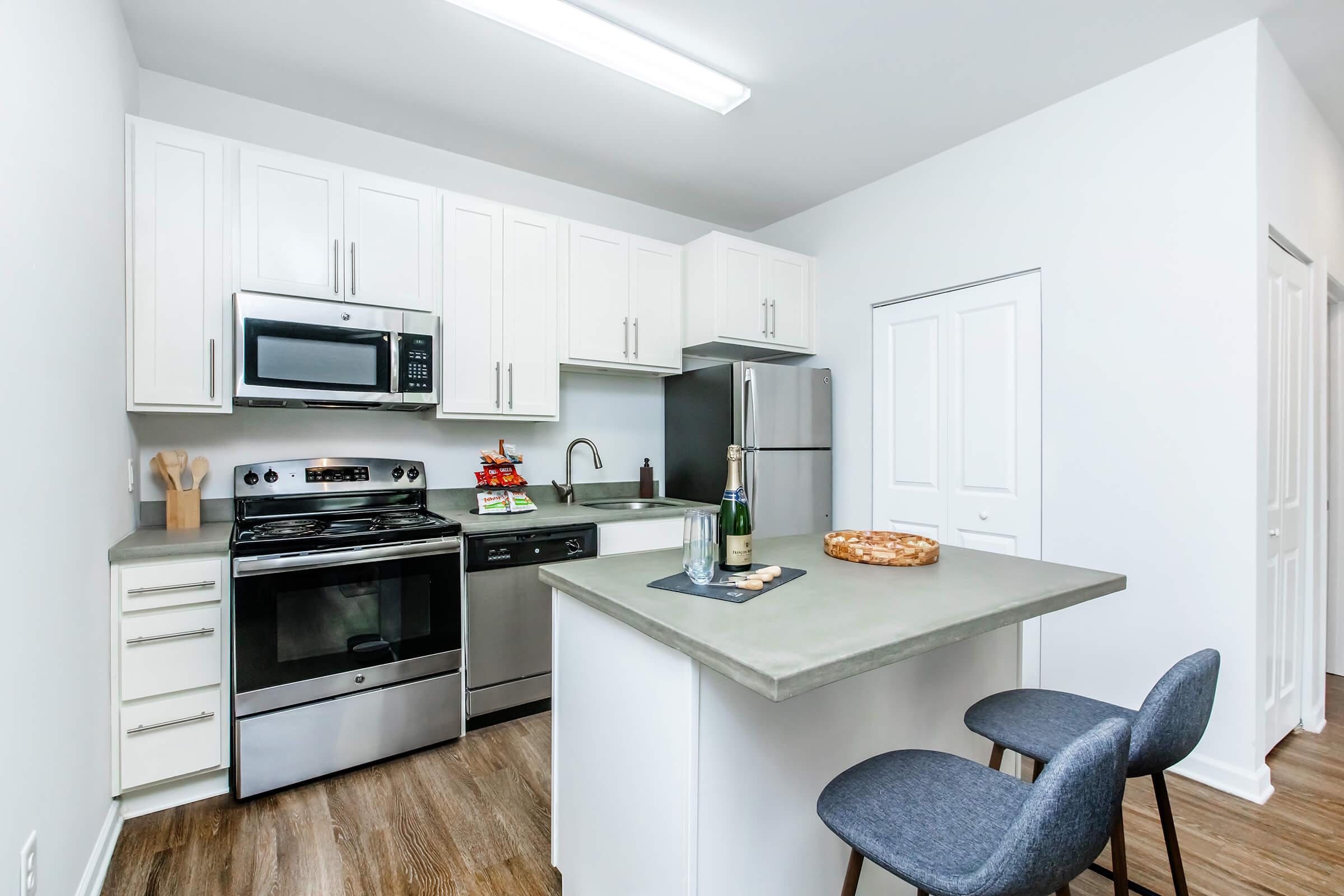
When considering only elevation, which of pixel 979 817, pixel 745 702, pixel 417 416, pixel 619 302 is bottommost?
pixel 979 817

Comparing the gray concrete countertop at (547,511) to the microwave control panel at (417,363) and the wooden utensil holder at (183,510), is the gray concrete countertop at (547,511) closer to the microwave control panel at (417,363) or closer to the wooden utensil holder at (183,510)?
→ the microwave control panel at (417,363)

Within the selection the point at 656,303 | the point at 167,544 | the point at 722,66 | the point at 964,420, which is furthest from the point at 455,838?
the point at 722,66

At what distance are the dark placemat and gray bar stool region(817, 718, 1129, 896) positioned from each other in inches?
15.3

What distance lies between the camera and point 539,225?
3121mm

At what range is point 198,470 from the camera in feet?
8.20

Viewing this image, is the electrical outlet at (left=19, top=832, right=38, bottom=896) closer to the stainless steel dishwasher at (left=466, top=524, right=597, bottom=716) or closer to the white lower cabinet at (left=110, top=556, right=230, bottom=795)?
the white lower cabinet at (left=110, top=556, right=230, bottom=795)

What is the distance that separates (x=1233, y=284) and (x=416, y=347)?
10.6ft

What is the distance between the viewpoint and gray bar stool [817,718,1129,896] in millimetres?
858

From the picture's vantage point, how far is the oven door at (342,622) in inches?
83.6

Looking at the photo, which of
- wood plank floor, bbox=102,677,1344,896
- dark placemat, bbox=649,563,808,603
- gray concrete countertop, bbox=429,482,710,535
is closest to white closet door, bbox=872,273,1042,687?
wood plank floor, bbox=102,677,1344,896

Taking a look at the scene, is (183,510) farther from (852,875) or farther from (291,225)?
(852,875)

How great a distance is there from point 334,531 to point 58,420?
3.15 feet

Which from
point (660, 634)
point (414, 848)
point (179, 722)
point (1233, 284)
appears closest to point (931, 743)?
point (660, 634)

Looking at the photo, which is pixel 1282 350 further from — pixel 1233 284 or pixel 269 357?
pixel 269 357
